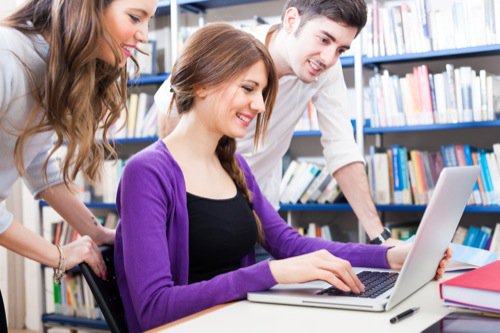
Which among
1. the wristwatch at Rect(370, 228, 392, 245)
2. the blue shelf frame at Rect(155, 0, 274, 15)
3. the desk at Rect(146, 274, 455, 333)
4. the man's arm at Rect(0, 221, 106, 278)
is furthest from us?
the blue shelf frame at Rect(155, 0, 274, 15)

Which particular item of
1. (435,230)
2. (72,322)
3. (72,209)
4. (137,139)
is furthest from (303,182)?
(435,230)

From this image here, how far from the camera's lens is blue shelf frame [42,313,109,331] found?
12.2 ft

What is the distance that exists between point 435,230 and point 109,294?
2.17 ft

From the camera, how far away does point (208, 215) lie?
1437mm

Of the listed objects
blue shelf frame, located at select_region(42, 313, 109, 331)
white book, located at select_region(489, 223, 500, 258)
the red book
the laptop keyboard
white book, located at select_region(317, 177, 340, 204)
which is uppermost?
the red book

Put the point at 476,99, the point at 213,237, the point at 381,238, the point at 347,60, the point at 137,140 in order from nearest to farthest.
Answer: the point at 213,237, the point at 381,238, the point at 476,99, the point at 347,60, the point at 137,140

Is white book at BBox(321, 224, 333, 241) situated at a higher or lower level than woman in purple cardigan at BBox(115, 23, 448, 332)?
lower

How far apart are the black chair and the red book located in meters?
0.64

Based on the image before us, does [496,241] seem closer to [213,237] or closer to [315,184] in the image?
[315,184]

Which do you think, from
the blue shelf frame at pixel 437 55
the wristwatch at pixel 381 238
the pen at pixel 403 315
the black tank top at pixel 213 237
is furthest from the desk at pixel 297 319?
the blue shelf frame at pixel 437 55

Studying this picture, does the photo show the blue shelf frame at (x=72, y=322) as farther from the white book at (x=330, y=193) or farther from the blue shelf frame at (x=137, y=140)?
the white book at (x=330, y=193)

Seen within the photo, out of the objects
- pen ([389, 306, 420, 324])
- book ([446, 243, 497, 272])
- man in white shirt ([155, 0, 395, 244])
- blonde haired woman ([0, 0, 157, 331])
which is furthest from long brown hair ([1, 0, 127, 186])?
book ([446, 243, 497, 272])

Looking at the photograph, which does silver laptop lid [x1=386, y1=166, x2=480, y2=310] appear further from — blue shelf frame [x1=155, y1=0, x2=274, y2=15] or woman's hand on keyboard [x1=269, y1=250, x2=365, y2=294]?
blue shelf frame [x1=155, y1=0, x2=274, y2=15]

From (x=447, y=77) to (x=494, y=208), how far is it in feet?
2.06
